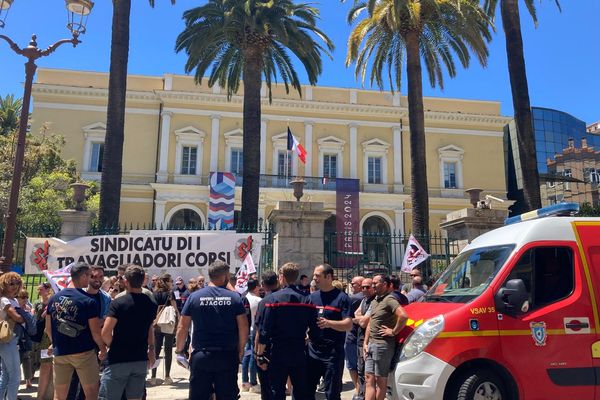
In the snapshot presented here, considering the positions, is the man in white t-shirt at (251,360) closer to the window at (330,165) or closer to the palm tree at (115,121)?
the palm tree at (115,121)

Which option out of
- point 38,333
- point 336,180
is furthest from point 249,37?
point 336,180

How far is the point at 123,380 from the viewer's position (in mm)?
4609

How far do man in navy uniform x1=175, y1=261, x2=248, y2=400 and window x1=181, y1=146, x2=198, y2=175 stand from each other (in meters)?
29.4

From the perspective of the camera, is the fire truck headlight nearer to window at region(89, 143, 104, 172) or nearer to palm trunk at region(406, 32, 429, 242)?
palm trunk at region(406, 32, 429, 242)

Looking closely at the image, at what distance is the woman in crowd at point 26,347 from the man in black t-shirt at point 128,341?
7.26ft

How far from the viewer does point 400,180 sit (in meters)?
34.7

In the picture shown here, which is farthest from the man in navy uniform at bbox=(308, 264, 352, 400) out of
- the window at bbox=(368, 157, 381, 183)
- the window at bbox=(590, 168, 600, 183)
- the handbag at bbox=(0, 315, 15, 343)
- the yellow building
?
the window at bbox=(590, 168, 600, 183)

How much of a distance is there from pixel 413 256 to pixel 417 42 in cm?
891

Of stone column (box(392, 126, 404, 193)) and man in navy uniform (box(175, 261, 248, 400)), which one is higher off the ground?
A: stone column (box(392, 126, 404, 193))

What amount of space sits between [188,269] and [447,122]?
29.2 m

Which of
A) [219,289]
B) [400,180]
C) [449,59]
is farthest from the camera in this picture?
[400,180]

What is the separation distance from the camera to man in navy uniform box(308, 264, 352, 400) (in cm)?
518

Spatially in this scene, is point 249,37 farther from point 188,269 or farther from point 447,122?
point 447,122

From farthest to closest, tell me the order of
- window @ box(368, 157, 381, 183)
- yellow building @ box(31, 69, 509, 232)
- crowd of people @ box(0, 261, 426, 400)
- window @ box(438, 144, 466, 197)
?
window @ box(438, 144, 466, 197) < window @ box(368, 157, 381, 183) < yellow building @ box(31, 69, 509, 232) < crowd of people @ box(0, 261, 426, 400)
